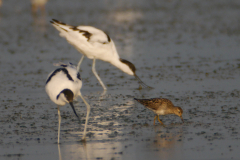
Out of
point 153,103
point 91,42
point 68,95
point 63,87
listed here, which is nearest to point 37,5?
point 91,42

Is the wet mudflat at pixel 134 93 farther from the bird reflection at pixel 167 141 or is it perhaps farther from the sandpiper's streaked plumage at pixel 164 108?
the sandpiper's streaked plumage at pixel 164 108

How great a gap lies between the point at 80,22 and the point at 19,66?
33.8 ft

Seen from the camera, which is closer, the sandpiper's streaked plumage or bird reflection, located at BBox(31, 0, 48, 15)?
the sandpiper's streaked plumage

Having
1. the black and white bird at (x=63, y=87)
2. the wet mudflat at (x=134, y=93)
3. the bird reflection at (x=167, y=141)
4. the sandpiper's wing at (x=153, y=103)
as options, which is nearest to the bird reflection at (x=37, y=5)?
the wet mudflat at (x=134, y=93)

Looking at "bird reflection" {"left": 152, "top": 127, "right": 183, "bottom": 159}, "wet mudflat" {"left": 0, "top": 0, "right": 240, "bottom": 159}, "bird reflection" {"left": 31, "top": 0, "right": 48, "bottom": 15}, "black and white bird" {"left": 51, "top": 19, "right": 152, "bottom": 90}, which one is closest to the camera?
"bird reflection" {"left": 152, "top": 127, "right": 183, "bottom": 159}

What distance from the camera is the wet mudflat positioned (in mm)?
6352

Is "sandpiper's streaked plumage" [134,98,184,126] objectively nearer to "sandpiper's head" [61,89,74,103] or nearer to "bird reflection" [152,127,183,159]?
"bird reflection" [152,127,183,159]

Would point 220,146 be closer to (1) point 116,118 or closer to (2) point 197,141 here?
(2) point 197,141

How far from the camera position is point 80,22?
23703mm

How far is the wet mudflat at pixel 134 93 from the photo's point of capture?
6352 mm

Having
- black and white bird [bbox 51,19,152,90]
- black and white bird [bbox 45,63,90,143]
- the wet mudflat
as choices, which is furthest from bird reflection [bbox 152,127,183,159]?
black and white bird [bbox 51,19,152,90]

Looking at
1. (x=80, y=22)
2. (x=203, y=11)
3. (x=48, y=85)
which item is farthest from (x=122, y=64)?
(x=203, y=11)

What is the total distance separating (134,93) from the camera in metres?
10.4

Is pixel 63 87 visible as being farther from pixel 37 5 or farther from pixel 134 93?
pixel 37 5
